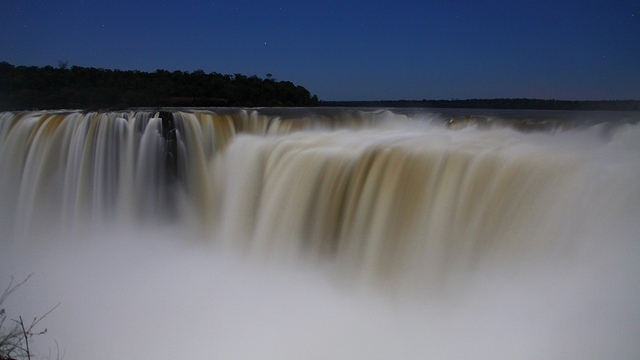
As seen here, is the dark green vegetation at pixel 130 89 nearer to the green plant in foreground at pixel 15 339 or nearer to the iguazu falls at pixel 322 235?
the iguazu falls at pixel 322 235

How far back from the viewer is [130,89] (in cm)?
1473

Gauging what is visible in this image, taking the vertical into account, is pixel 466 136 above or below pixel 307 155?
above

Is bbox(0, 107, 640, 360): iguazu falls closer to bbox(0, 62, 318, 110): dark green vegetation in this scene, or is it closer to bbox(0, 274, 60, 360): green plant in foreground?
bbox(0, 274, 60, 360): green plant in foreground

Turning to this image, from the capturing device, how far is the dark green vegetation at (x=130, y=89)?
12250 millimetres

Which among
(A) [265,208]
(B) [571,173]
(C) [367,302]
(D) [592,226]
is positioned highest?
(B) [571,173]

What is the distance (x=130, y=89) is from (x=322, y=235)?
35.4ft

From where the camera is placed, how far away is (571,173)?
498 centimetres

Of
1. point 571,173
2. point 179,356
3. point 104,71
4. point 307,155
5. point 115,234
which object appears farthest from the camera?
point 104,71

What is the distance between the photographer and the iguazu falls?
4.49 meters

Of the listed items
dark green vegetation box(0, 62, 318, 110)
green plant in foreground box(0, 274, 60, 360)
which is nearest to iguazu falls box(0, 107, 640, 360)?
green plant in foreground box(0, 274, 60, 360)

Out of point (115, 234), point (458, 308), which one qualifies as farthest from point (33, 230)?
point (458, 308)

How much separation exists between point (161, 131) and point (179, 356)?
4.98m

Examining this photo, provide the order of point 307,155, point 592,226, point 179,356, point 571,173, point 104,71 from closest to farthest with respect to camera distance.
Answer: point 592,226, point 571,173, point 179,356, point 307,155, point 104,71

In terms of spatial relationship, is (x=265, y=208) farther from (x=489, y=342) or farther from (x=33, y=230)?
(x=33, y=230)
